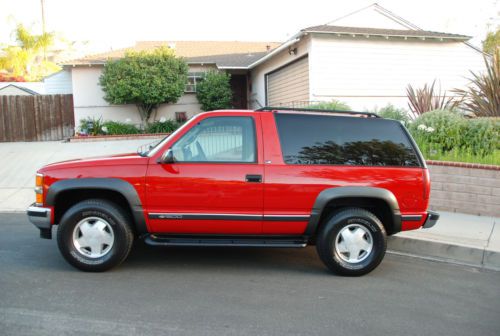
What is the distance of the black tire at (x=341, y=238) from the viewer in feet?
16.3

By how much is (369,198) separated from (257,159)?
4.42 ft

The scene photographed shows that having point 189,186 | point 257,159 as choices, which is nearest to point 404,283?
point 257,159

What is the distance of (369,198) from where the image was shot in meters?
5.04

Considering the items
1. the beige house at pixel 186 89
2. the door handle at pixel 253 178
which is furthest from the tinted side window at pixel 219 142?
the beige house at pixel 186 89

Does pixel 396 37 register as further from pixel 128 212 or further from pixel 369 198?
pixel 128 212

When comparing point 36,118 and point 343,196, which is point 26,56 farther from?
point 343,196

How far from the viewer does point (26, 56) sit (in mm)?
36938

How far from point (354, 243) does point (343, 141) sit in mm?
1169

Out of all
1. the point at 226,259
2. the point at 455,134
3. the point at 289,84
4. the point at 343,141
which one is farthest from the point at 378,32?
the point at 226,259

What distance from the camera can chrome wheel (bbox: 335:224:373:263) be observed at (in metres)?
5.02

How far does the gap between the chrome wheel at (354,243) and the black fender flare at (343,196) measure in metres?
0.33

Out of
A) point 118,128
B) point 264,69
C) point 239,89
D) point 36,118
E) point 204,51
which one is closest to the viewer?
point 118,128

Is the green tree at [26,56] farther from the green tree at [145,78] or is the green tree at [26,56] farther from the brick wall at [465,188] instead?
the brick wall at [465,188]

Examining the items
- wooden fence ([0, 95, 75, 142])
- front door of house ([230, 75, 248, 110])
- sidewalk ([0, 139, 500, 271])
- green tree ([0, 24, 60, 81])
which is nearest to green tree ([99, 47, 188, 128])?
wooden fence ([0, 95, 75, 142])
